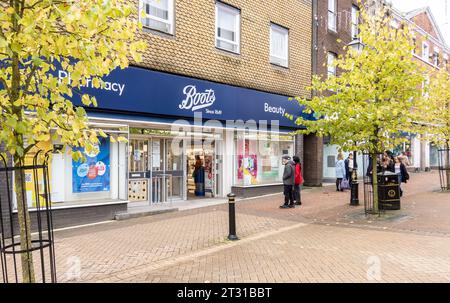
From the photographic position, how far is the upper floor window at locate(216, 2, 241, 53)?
13.4 meters

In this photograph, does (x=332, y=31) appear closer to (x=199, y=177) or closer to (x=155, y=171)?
(x=199, y=177)

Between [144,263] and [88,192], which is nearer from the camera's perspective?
[144,263]

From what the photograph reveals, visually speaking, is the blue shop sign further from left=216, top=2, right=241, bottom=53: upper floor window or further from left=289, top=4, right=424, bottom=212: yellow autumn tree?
left=289, top=4, right=424, bottom=212: yellow autumn tree

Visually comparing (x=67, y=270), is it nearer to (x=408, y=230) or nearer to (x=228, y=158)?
(x=408, y=230)

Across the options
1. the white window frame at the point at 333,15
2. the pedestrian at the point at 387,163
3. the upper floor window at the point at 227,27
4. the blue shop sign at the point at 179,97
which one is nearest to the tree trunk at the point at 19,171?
the blue shop sign at the point at 179,97

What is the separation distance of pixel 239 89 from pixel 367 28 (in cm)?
507

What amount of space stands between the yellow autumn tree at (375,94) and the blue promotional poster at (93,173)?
18.8ft

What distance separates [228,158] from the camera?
554 inches

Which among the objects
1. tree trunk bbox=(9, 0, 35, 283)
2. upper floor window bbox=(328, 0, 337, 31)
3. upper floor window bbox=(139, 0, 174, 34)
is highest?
upper floor window bbox=(328, 0, 337, 31)

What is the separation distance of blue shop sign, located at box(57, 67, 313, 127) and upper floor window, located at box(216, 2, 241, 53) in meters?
1.66

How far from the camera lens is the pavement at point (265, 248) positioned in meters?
5.39

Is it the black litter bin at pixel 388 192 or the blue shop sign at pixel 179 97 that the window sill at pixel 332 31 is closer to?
the blue shop sign at pixel 179 97

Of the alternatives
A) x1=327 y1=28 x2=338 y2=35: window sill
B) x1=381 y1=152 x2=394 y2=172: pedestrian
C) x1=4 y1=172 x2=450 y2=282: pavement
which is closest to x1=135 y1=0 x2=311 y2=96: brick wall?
x1=327 y1=28 x2=338 y2=35: window sill
